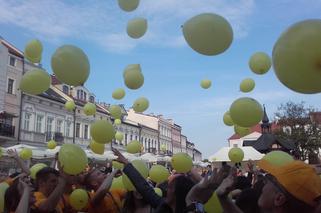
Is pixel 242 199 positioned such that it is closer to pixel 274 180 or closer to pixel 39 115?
pixel 274 180

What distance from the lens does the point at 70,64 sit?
12.5 ft

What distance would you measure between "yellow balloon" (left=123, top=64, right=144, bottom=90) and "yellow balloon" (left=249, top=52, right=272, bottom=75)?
1.51 m

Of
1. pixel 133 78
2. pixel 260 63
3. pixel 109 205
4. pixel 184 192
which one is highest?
pixel 260 63

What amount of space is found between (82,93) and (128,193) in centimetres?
4306

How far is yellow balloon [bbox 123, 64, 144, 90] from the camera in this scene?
5434 mm

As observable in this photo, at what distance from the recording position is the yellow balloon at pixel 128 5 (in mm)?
5129

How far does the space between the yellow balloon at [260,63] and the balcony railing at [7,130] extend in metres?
29.1

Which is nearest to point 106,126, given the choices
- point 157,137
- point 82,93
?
point 82,93

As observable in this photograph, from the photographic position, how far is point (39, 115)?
36.4m

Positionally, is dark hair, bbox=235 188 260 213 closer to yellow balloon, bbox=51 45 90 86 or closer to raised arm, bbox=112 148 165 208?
raised arm, bbox=112 148 165 208

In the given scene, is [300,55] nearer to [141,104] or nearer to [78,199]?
[78,199]

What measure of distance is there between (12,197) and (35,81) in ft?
5.07

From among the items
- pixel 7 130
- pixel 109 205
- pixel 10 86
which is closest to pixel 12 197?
pixel 109 205

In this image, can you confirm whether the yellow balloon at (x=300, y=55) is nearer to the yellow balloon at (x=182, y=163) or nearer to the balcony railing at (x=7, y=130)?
the yellow balloon at (x=182, y=163)
